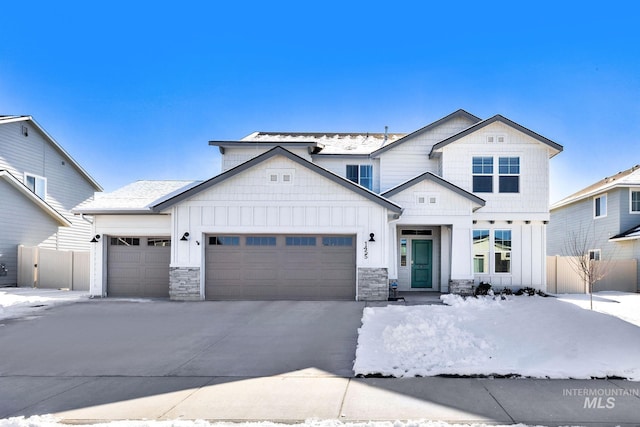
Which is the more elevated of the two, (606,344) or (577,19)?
(577,19)

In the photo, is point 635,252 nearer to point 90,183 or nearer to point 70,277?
point 70,277

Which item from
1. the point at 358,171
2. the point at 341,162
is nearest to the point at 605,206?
the point at 358,171

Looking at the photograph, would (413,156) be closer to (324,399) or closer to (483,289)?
(483,289)

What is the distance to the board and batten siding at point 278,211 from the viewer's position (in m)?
13.8

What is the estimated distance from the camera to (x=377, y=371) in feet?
20.9

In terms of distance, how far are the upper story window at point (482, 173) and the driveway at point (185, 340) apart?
7049 mm

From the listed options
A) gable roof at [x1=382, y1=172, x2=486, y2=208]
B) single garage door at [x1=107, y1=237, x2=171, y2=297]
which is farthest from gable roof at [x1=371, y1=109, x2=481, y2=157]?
single garage door at [x1=107, y1=237, x2=171, y2=297]

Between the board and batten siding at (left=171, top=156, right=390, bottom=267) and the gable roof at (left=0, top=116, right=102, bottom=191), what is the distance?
12.8 meters

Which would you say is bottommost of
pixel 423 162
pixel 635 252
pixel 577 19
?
pixel 635 252

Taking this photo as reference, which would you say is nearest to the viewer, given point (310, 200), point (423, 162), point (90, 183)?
point (310, 200)

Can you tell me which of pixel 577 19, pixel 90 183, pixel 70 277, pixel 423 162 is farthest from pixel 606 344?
pixel 90 183

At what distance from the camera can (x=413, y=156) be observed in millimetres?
17203

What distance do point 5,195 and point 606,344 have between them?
905 inches

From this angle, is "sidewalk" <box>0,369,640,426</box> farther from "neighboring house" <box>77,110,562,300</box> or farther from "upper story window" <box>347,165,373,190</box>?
"upper story window" <box>347,165,373,190</box>
